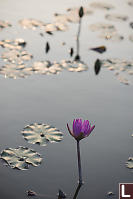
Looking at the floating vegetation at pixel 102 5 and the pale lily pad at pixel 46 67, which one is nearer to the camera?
the pale lily pad at pixel 46 67

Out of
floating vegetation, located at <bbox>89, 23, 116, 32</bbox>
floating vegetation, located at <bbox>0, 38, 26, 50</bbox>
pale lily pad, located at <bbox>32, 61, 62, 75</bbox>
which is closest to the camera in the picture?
pale lily pad, located at <bbox>32, 61, 62, 75</bbox>

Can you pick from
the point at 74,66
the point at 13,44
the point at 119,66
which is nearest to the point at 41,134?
the point at 74,66

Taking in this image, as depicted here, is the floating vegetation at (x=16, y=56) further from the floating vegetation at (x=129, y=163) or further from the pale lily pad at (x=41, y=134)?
the floating vegetation at (x=129, y=163)

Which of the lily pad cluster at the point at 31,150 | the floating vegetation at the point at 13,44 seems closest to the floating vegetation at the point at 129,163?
the lily pad cluster at the point at 31,150

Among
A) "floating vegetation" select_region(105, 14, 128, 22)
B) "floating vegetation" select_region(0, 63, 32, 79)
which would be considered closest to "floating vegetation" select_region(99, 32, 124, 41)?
"floating vegetation" select_region(105, 14, 128, 22)

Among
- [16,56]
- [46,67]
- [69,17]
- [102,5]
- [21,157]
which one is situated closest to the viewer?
[21,157]

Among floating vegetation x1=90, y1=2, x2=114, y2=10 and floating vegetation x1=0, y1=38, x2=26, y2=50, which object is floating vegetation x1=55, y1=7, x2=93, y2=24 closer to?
floating vegetation x1=90, y1=2, x2=114, y2=10

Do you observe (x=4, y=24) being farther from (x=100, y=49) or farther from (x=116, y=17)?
(x=116, y=17)
